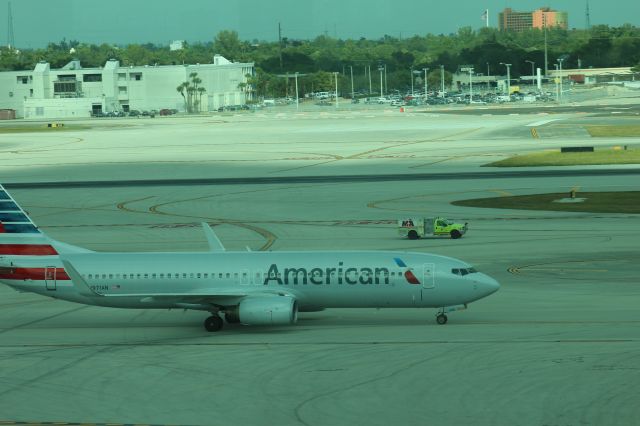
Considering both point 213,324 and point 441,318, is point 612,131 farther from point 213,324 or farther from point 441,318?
point 213,324

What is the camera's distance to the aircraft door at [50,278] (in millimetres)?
45781

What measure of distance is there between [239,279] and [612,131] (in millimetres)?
128409

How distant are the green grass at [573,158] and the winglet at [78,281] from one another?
257 feet

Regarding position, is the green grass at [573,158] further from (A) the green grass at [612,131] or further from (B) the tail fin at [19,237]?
(B) the tail fin at [19,237]

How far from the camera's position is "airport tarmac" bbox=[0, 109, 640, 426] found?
31969mm

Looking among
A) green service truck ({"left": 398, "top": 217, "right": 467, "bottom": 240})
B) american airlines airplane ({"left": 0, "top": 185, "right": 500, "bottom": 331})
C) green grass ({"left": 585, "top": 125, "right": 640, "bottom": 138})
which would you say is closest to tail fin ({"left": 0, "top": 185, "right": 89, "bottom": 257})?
american airlines airplane ({"left": 0, "top": 185, "right": 500, "bottom": 331})

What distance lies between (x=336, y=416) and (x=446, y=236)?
134 ft

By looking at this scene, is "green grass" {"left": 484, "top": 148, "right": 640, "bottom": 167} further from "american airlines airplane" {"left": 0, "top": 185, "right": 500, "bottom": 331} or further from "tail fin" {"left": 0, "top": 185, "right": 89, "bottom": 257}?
"tail fin" {"left": 0, "top": 185, "right": 89, "bottom": 257}

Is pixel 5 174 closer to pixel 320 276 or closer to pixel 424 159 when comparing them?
pixel 424 159

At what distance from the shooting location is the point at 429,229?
232 feet

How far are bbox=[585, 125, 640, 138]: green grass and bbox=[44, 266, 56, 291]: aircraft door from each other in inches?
4784

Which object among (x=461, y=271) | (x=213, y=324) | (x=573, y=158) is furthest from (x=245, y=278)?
(x=573, y=158)

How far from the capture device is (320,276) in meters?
44.3

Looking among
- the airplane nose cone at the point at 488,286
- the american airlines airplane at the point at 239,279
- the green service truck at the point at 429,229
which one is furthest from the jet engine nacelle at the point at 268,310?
the green service truck at the point at 429,229
